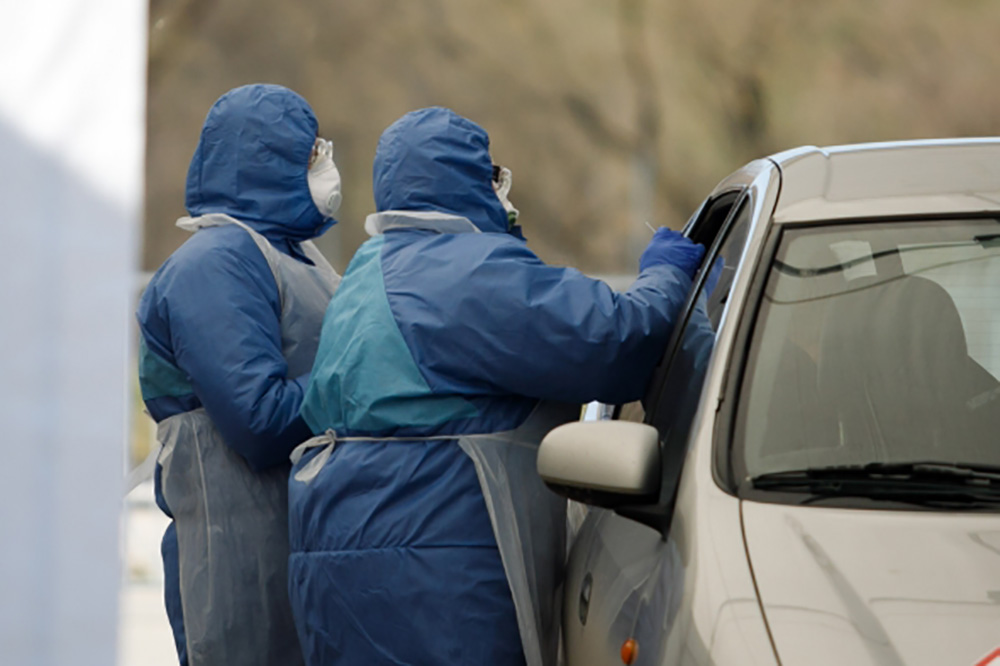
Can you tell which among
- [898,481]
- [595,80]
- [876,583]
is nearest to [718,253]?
[898,481]

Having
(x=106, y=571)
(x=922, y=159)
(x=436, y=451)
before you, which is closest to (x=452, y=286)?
(x=436, y=451)

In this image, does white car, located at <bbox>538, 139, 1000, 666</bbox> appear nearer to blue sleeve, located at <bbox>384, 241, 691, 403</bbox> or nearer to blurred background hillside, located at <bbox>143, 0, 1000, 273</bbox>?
blue sleeve, located at <bbox>384, 241, 691, 403</bbox>

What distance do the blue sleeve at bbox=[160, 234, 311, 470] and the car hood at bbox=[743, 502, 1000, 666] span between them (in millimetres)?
1615

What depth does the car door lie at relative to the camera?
80.1 inches

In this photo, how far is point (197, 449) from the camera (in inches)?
134

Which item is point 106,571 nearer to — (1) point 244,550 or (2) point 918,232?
(1) point 244,550

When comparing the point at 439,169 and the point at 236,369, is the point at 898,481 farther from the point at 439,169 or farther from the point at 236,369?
the point at 236,369

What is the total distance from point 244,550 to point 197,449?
281 mm

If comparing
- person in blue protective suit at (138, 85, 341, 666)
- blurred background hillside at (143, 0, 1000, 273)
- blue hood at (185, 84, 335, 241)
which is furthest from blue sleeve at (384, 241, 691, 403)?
blurred background hillside at (143, 0, 1000, 273)

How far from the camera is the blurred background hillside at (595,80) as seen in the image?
9.46 metres

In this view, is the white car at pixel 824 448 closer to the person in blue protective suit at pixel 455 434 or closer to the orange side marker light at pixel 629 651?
the orange side marker light at pixel 629 651

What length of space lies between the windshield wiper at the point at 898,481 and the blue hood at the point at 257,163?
1.97m

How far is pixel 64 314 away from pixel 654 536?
3206 millimetres

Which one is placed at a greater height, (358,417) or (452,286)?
(452,286)
